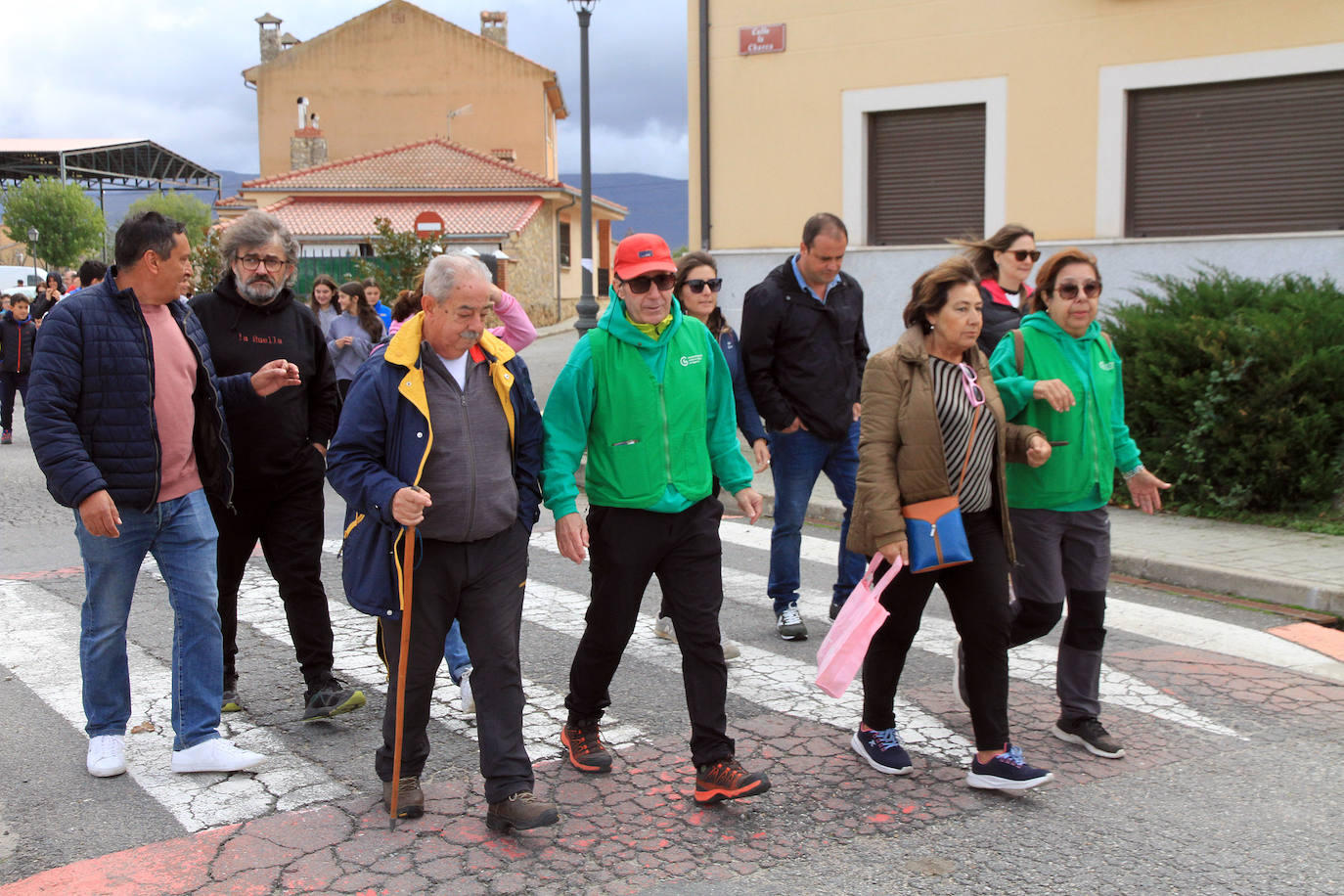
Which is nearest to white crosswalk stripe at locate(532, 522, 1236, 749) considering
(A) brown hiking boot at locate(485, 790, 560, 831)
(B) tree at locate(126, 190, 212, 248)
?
(A) brown hiking boot at locate(485, 790, 560, 831)

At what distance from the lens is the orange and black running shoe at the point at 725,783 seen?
415 cm

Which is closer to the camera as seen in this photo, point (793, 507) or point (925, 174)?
point (793, 507)

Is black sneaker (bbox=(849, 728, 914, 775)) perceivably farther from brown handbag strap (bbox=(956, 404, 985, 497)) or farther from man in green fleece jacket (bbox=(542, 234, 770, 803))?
brown handbag strap (bbox=(956, 404, 985, 497))

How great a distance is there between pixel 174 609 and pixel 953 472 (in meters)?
2.79

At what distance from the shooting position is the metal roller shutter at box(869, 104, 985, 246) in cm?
1304

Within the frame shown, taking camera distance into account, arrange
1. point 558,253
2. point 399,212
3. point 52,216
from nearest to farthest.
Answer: point 399,212, point 558,253, point 52,216

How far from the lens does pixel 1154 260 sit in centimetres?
1204

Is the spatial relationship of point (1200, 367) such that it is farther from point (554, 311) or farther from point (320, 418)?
point (554, 311)

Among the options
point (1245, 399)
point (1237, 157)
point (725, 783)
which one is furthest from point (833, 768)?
point (1237, 157)

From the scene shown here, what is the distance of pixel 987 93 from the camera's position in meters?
12.8

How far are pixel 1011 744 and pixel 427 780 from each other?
6.91 feet

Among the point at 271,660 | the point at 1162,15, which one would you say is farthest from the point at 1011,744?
the point at 1162,15

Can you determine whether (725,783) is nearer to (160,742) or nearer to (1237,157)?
(160,742)

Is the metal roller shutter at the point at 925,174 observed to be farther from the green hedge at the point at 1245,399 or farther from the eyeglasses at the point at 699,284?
A: the eyeglasses at the point at 699,284
